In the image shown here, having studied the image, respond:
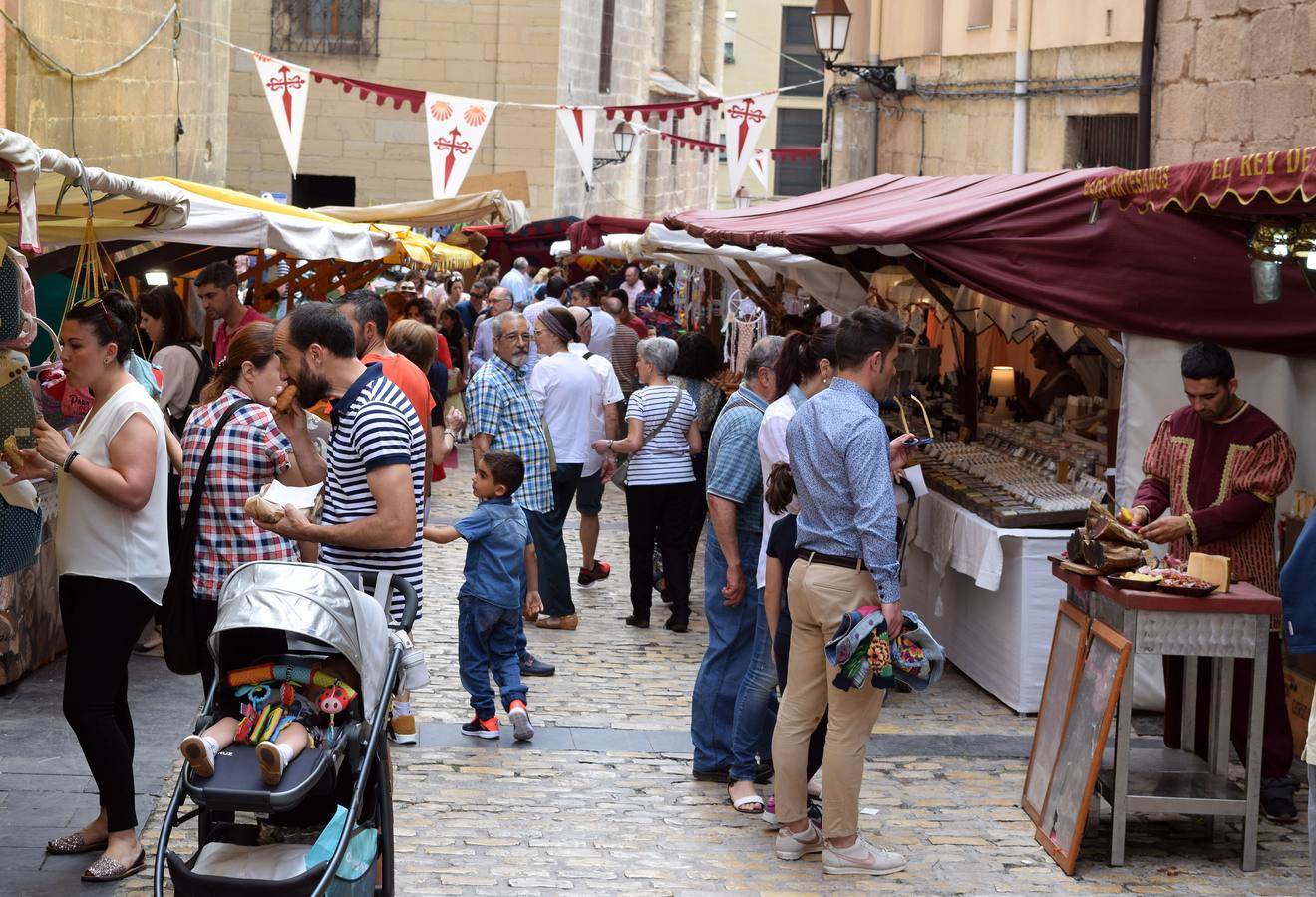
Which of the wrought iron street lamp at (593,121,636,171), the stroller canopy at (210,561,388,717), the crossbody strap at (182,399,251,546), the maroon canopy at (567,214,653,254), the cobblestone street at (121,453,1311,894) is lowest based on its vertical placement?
the cobblestone street at (121,453,1311,894)

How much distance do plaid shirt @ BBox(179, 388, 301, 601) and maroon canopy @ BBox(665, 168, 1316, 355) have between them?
128 inches

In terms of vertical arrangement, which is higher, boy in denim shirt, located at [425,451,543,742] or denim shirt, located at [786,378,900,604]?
denim shirt, located at [786,378,900,604]

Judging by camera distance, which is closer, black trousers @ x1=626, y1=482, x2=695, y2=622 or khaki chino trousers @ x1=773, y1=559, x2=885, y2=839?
khaki chino trousers @ x1=773, y1=559, x2=885, y2=839

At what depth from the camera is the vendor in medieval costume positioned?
697cm

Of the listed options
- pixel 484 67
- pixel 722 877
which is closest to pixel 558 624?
pixel 722 877

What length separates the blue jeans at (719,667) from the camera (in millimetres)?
7145

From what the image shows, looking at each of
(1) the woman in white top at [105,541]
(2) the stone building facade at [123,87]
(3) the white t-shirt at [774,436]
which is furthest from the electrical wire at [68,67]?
(3) the white t-shirt at [774,436]

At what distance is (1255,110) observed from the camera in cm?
963

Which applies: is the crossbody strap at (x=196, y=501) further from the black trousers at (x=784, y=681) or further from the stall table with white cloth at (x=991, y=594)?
the stall table with white cloth at (x=991, y=594)

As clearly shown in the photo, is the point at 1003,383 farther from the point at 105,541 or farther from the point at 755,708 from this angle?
the point at 105,541

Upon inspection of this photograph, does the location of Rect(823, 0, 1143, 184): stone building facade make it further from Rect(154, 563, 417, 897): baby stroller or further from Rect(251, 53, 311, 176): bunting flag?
Rect(154, 563, 417, 897): baby stroller

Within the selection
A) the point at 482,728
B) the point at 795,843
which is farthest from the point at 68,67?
the point at 795,843

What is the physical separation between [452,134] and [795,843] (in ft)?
45.0

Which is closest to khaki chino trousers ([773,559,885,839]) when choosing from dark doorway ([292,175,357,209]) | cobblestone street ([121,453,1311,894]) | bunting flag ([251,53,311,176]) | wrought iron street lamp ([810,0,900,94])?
cobblestone street ([121,453,1311,894])
